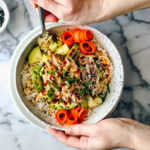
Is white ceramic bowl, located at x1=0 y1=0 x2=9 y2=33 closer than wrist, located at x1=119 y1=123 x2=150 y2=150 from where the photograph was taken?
No

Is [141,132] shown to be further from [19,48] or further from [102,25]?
[19,48]

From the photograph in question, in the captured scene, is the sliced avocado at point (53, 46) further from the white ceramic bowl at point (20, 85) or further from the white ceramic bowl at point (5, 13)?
the white ceramic bowl at point (5, 13)

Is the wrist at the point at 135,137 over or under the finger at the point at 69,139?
over

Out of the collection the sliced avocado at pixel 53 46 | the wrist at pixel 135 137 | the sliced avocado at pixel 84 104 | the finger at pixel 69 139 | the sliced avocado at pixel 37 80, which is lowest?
the finger at pixel 69 139

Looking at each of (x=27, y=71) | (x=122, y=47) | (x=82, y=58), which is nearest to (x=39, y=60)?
(x=27, y=71)

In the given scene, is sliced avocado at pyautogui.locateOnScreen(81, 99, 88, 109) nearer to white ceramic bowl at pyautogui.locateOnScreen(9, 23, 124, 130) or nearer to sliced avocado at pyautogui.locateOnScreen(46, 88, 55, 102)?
white ceramic bowl at pyautogui.locateOnScreen(9, 23, 124, 130)

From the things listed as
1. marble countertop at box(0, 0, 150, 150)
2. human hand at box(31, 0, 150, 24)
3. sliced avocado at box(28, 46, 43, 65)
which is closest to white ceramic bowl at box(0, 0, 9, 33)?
marble countertop at box(0, 0, 150, 150)

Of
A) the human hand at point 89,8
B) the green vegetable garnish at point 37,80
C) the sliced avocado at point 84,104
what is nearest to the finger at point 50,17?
the human hand at point 89,8
